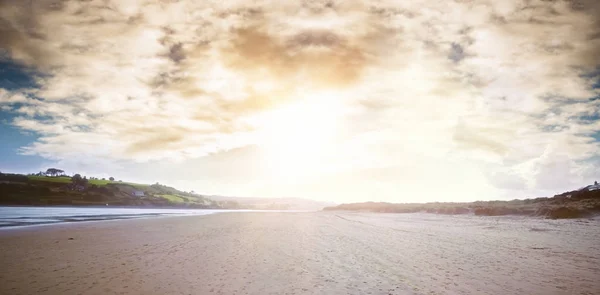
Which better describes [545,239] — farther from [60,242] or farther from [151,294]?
[60,242]

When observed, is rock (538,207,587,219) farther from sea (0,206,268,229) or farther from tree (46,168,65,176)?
tree (46,168,65,176)

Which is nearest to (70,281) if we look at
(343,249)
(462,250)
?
(343,249)

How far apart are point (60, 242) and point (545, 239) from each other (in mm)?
29975

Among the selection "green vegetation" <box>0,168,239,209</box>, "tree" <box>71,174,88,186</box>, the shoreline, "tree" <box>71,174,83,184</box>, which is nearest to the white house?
"green vegetation" <box>0,168,239,209</box>

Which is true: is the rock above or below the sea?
above

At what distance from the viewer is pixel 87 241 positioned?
16.7m

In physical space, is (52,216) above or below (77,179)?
below

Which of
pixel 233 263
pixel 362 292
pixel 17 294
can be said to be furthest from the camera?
pixel 233 263

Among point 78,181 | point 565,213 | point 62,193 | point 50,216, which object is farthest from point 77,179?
point 565,213

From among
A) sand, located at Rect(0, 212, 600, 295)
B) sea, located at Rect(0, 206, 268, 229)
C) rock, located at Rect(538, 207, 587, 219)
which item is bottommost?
sea, located at Rect(0, 206, 268, 229)

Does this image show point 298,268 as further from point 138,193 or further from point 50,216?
point 138,193

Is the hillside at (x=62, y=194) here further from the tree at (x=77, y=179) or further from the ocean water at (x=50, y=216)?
the ocean water at (x=50, y=216)

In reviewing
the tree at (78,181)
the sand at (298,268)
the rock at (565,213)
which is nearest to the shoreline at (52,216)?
the sand at (298,268)

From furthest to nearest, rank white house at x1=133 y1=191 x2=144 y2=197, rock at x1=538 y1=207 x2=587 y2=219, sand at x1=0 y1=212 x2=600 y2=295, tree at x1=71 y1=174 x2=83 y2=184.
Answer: white house at x1=133 y1=191 x2=144 y2=197, tree at x1=71 y1=174 x2=83 y2=184, rock at x1=538 y1=207 x2=587 y2=219, sand at x1=0 y1=212 x2=600 y2=295
